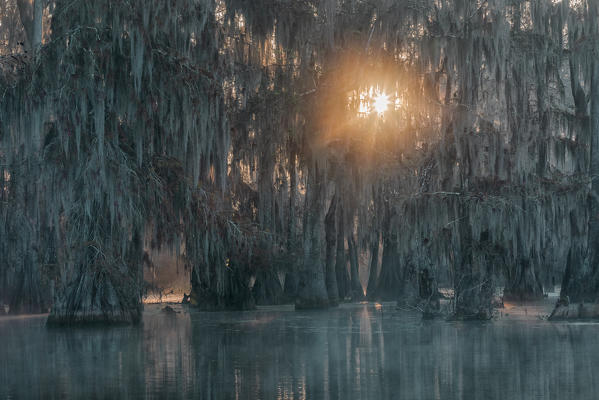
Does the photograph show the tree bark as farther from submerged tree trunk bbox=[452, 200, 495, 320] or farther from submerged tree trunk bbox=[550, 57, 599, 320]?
submerged tree trunk bbox=[550, 57, 599, 320]

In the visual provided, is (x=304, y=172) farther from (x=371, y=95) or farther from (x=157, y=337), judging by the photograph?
(x=157, y=337)

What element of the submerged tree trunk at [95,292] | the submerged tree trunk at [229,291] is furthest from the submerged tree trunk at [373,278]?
the submerged tree trunk at [95,292]

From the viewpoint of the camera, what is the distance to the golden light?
2811 cm

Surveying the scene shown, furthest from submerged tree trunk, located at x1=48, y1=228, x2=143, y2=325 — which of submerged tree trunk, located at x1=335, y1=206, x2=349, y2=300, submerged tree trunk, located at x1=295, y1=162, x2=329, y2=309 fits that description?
submerged tree trunk, located at x1=335, y1=206, x2=349, y2=300

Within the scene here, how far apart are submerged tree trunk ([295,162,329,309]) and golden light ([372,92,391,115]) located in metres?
5.01

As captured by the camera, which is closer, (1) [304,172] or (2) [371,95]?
(2) [371,95]

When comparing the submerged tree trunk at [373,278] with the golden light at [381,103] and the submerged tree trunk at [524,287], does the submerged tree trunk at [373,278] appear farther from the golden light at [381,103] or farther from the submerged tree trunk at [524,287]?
the golden light at [381,103]

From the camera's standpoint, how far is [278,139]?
29.6m

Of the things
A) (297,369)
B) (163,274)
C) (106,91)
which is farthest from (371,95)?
(163,274)

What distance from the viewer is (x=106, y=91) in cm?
2214

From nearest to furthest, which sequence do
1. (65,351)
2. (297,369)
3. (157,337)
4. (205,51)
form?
1. (297,369)
2. (65,351)
3. (157,337)
4. (205,51)

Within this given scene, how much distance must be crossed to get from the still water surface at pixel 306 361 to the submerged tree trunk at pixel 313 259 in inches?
362

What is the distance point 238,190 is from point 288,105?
12.9 ft

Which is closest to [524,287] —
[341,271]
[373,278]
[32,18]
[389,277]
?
[389,277]
